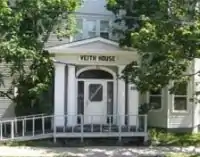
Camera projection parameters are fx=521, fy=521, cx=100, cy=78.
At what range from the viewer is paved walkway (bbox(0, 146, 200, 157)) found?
19.3m

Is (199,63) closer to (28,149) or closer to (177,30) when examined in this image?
(177,30)

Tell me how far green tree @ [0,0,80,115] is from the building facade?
2.21ft

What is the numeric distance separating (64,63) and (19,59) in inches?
96.6

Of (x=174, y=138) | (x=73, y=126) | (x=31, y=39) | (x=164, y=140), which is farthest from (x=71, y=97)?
(x=174, y=138)

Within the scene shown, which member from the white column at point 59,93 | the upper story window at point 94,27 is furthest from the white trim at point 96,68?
the upper story window at point 94,27

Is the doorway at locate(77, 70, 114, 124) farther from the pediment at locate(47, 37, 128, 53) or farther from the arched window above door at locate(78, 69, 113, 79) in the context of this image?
the pediment at locate(47, 37, 128, 53)

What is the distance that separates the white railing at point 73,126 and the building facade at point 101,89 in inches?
3.7

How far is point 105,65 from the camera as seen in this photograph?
24422 mm

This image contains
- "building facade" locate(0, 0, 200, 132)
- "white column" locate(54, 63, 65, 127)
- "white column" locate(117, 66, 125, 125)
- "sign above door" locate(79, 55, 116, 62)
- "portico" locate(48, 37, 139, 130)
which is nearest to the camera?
"white column" locate(54, 63, 65, 127)

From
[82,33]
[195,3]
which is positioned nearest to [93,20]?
[82,33]

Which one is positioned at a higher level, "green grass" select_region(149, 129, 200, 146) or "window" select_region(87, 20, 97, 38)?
"window" select_region(87, 20, 97, 38)

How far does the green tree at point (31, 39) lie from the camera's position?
842 inches

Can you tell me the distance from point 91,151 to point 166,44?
5084 mm

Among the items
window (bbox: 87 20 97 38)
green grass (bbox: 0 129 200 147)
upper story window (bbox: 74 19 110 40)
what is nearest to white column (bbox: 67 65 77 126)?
green grass (bbox: 0 129 200 147)
